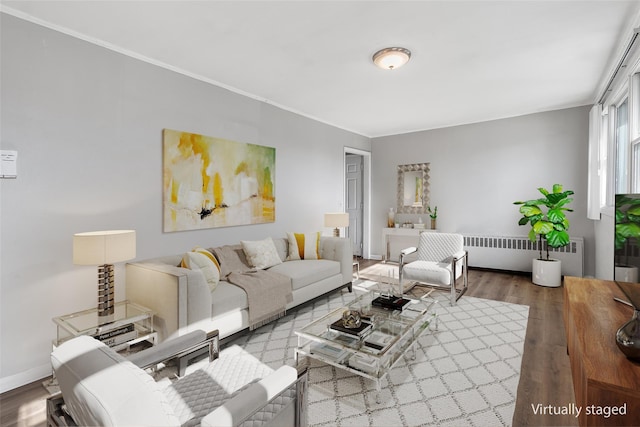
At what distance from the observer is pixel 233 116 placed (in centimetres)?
386

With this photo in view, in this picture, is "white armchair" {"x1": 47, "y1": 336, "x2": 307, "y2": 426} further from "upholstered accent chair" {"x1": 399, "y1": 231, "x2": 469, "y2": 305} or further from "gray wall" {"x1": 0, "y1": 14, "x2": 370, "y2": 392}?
"upholstered accent chair" {"x1": 399, "y1": 231, "x2": 469, "y2": 305}

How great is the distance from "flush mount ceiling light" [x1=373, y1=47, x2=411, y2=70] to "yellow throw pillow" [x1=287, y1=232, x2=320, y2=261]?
2298 mm

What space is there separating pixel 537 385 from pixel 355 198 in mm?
5028

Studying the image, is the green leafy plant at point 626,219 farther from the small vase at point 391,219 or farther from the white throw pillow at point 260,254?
the small vase at point 391,219

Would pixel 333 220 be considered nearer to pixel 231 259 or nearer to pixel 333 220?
pixel 333 220

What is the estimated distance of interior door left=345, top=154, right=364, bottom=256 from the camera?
22.6ft

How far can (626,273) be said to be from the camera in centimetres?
168

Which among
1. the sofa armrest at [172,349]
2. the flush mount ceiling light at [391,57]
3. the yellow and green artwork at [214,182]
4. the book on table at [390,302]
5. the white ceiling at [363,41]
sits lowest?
the book on table at [390,302]

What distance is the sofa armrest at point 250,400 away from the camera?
1.08 m

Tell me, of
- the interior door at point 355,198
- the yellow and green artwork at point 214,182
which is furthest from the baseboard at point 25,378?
the interior door at point 355,198

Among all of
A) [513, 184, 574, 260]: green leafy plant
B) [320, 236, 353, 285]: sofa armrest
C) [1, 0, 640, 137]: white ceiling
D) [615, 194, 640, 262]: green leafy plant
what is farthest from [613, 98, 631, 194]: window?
[320, 236, 353, 285]: sofa armrest

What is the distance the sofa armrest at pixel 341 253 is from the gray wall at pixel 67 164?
5.16 feet

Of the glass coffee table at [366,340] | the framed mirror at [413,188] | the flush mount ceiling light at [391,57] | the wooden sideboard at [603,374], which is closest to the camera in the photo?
the wooden sideboard at [603,374]

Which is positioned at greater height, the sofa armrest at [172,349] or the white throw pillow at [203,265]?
the white throw pillow at [203,265]
